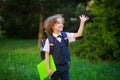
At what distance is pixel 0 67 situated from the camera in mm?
9680

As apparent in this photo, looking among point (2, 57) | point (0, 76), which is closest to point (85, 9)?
point (2, 57)

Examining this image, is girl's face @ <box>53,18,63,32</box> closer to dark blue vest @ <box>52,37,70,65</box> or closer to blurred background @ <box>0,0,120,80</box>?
dark blue vest @ <box>52,37,70,65</box>

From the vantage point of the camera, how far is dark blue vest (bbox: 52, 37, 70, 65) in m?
6.29

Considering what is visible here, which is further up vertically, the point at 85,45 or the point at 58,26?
the point at 58,26

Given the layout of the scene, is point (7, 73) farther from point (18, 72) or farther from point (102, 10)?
point (102, 10)

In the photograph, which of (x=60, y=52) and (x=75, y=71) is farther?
(x=75, y=71)

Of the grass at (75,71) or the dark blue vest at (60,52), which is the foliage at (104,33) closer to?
the grass at (75,71)

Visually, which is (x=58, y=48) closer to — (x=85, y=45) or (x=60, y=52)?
(x=60, y=52)

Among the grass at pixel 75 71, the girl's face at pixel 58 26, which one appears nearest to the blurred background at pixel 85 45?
the grass at pixel 75 71

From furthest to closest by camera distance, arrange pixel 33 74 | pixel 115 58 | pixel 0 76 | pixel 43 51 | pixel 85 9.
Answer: pixel 85 9, pixel 115 58, pixel 33 74, pixel 0 76, pixel 43 51

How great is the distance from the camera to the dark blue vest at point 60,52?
248 inches

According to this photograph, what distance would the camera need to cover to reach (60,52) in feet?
20.7

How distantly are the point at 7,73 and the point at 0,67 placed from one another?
1.04 metres

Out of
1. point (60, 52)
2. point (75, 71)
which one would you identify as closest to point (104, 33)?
point (75, 71)
